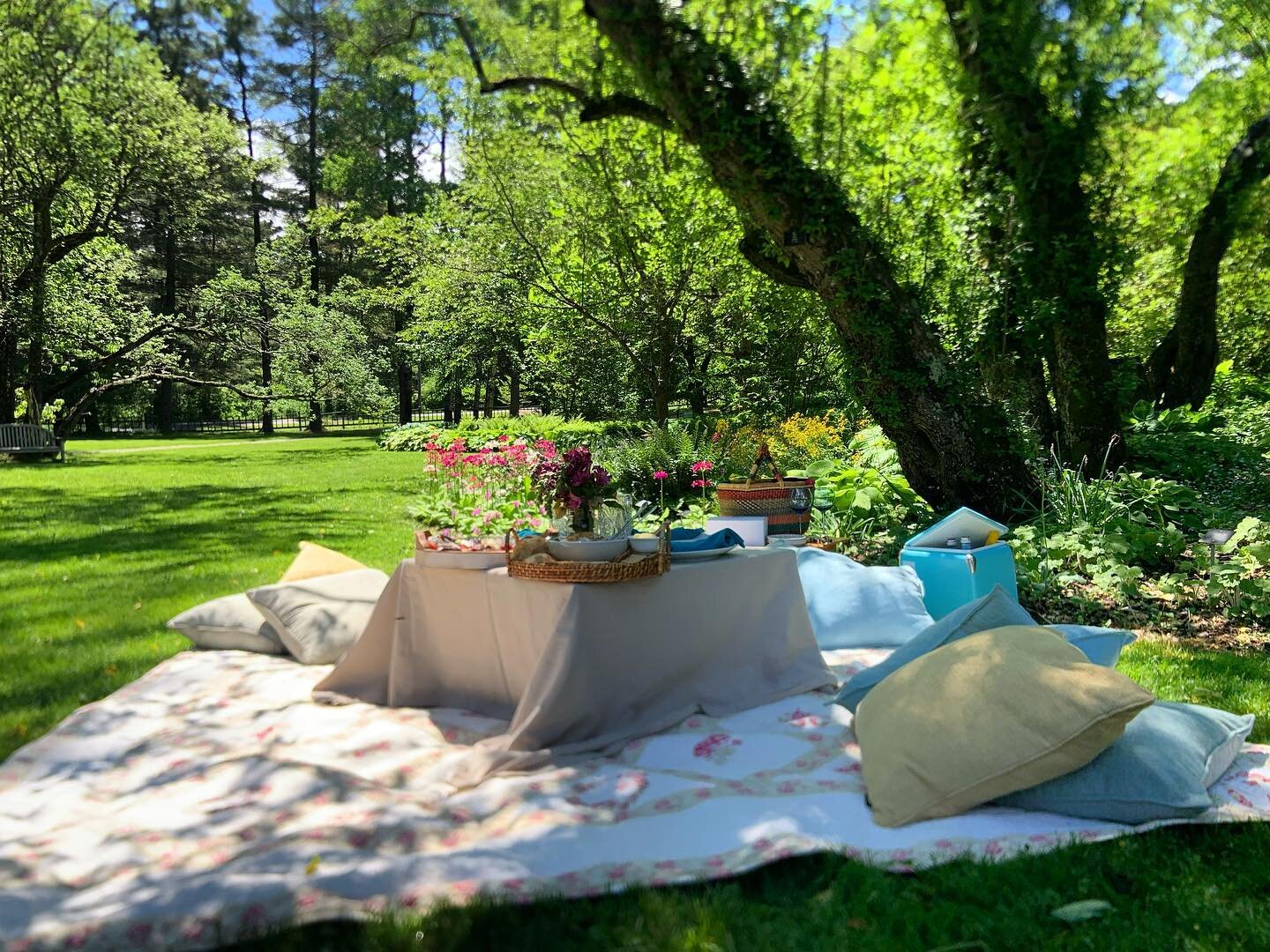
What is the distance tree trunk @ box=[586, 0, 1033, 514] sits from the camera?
616cm

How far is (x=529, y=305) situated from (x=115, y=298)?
9689 mm

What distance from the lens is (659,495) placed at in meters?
9.21

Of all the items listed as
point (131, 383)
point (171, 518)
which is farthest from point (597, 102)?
point (131, 383)

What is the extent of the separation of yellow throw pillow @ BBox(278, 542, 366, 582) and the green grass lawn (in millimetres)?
736

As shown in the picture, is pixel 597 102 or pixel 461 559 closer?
pixel 461 559

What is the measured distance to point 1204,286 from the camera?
9.31 metres

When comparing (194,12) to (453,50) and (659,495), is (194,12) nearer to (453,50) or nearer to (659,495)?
(453,50)

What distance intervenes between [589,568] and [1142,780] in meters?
1.77

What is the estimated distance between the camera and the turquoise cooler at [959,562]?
5.02m

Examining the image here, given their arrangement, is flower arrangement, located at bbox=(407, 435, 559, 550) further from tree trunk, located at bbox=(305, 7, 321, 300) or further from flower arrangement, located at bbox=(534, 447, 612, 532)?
tree trunk, located at bbox=(305, 7, 321, 300)

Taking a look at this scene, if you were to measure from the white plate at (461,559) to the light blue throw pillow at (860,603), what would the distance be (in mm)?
1775

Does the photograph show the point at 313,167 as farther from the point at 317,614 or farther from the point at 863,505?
the point at 317,614

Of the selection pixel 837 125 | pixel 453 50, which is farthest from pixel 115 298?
pixel 837 125

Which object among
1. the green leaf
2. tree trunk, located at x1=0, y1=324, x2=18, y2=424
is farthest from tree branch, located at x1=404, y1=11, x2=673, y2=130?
tree trunk, located at x1=0, y1=324, x2=18, y2=424
